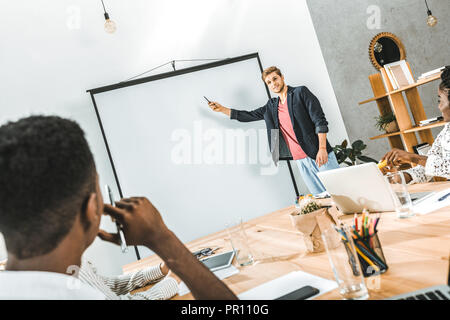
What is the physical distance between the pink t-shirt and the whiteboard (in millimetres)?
269

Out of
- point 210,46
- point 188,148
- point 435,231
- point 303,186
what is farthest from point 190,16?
point 435,231

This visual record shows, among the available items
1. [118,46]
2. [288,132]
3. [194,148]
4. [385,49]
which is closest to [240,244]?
[194,148]

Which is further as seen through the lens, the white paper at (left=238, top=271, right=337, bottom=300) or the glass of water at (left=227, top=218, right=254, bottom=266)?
the glass of water at (left=227, top=218, right=254, bottom=266)

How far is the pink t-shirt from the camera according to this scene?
3.50 metres

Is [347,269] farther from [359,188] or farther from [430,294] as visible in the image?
[359,188]

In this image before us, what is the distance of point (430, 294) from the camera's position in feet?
2.30

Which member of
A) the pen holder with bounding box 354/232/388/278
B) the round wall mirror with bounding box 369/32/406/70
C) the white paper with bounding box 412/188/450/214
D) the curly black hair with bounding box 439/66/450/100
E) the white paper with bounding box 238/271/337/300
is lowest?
the white paper with bounding box 412/188/450/214

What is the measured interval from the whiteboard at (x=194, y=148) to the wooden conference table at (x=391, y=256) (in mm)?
1769

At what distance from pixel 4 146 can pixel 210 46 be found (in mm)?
3360

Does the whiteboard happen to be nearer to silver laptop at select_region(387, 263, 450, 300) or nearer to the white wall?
the white wall

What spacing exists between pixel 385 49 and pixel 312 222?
4337 millimetres

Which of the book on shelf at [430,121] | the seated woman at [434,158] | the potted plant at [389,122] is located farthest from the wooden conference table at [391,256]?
the potted plant at [389,122]

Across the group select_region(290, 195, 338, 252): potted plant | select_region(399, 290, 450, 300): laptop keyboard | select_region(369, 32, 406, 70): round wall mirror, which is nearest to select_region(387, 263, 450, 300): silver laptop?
select_region(399, 290, 450, 300): laptop keyboard

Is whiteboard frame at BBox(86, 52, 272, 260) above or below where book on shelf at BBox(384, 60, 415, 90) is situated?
above
